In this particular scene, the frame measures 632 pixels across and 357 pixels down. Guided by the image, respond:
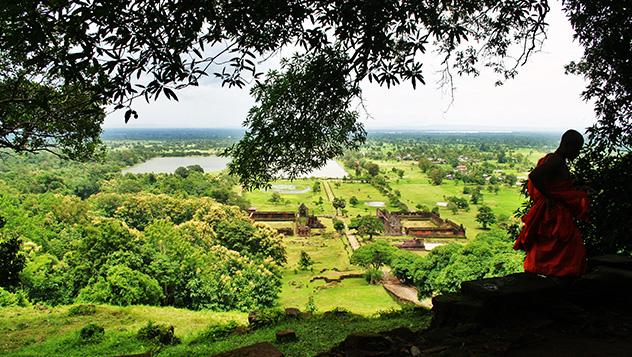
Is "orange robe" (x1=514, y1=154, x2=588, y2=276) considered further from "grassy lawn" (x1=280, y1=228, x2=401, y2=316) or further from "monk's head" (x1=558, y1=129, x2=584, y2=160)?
"grassy lawn" (x1=280, y1=228, x2=401, y2=316)

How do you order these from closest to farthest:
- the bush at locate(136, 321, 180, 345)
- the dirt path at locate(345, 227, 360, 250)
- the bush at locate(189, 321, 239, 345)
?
the bush at locate(189, 321, 239, 345), the bush at locate(136, 321, 180, 345), the dirt path at locate(345, 227, 360, 250)

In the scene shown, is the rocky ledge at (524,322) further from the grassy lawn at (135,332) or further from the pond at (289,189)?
the pond at (289,189)

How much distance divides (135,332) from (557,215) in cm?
948

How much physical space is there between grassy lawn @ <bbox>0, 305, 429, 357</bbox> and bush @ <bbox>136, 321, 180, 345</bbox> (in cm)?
21

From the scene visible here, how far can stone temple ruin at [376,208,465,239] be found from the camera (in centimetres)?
4472

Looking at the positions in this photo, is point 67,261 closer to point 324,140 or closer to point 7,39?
point 324,140

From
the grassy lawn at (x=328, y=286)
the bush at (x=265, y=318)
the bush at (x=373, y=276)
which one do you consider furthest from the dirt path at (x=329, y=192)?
the bush at (x=265, y=318)

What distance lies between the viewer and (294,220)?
50406mm

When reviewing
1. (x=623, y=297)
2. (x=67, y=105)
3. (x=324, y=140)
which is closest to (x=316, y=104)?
(x=324, y=140)

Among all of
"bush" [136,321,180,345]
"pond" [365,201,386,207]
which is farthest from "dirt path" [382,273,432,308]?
"pond" [365,201,386,207]

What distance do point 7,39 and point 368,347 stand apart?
3.48 m

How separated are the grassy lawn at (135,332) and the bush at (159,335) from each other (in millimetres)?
207

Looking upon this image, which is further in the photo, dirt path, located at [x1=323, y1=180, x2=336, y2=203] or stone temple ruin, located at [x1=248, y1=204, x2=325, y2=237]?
dirt path, located at [x1=323, y1=180, x2=336, y2=203]

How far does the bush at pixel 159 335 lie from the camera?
858 cm
